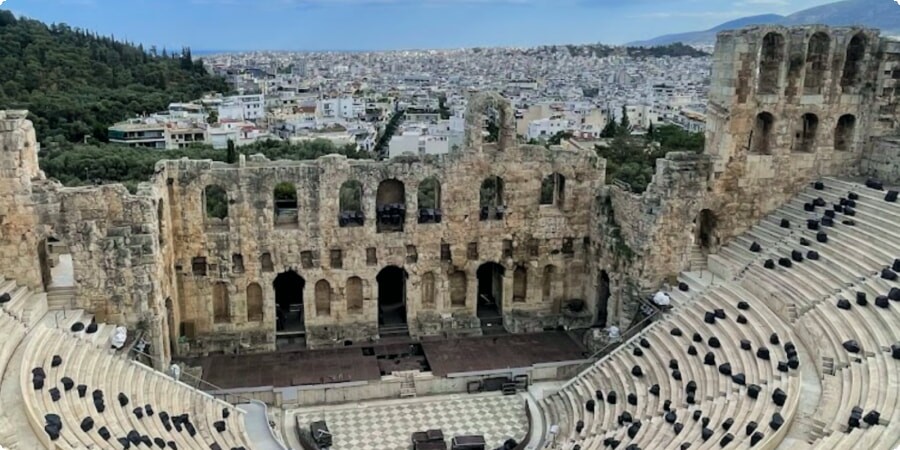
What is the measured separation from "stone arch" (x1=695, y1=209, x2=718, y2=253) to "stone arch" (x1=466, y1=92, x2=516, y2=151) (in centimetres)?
925

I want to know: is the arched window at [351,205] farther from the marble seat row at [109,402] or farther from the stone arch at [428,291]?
the marble seat row at [109,402]

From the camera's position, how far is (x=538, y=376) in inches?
1248

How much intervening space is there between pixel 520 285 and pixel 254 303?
12.8 metres

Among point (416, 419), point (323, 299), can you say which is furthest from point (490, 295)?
point (416, 419)

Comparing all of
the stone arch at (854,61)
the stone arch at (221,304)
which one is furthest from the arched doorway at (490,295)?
the stone arch at (854,61)

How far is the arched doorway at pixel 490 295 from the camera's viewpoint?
3694cm

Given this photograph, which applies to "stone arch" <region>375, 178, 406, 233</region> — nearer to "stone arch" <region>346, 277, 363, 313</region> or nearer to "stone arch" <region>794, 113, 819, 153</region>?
"stone arch" <region>346, 277, 363, 313</region>

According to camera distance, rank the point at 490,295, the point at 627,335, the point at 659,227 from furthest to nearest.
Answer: the point at 490,295 < the point at 627,335 < the point at 659,227

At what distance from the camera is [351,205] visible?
42.4 metres

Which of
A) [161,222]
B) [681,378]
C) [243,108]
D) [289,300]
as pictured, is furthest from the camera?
[243,108]

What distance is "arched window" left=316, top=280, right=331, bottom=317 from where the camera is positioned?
35.1 meters

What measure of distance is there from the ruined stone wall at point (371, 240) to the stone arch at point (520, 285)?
13.4 inches

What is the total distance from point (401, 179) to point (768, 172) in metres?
16.2

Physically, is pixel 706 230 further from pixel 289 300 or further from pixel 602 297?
pixel 289 300
